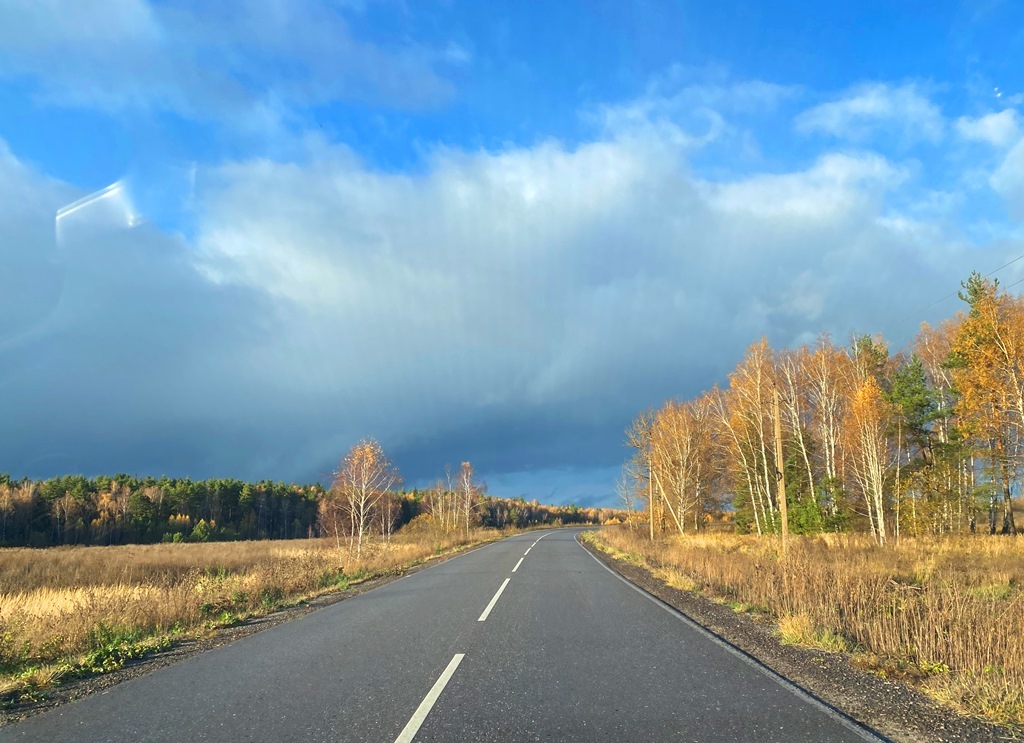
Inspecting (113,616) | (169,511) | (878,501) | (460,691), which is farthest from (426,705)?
(169,511)

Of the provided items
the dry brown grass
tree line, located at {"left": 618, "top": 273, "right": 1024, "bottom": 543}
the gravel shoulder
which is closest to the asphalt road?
the gravel shoulder

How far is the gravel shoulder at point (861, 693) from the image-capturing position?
516cm

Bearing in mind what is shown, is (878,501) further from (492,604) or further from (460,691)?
(460,691)

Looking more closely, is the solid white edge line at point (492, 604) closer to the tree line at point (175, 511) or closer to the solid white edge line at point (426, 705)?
the solid white edge line at point (426, 705)

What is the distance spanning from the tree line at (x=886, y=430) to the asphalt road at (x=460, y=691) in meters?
23.0

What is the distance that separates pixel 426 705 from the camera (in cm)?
568

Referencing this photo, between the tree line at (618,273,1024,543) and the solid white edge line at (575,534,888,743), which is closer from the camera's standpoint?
the solid white edge line at (575,534,888,743)

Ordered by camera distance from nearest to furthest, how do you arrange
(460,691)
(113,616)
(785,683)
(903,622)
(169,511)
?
(460,691) < (785,683) < (903,622) < (113,616) < (169,511)

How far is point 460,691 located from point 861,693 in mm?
4294

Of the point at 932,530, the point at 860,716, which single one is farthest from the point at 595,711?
the point at 932,530

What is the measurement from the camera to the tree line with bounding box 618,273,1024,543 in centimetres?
3111

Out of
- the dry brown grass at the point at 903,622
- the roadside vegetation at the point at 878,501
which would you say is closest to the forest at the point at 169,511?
the roadside vegetation at the point at 878,501

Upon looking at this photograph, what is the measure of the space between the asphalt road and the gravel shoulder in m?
0.34

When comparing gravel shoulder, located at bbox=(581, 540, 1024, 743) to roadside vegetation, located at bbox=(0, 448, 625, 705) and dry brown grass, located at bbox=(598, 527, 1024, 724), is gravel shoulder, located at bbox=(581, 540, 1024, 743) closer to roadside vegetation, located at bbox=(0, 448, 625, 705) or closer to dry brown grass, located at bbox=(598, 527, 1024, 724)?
dry brown grass, located at bbox=(598, 527, 1024, 724)
